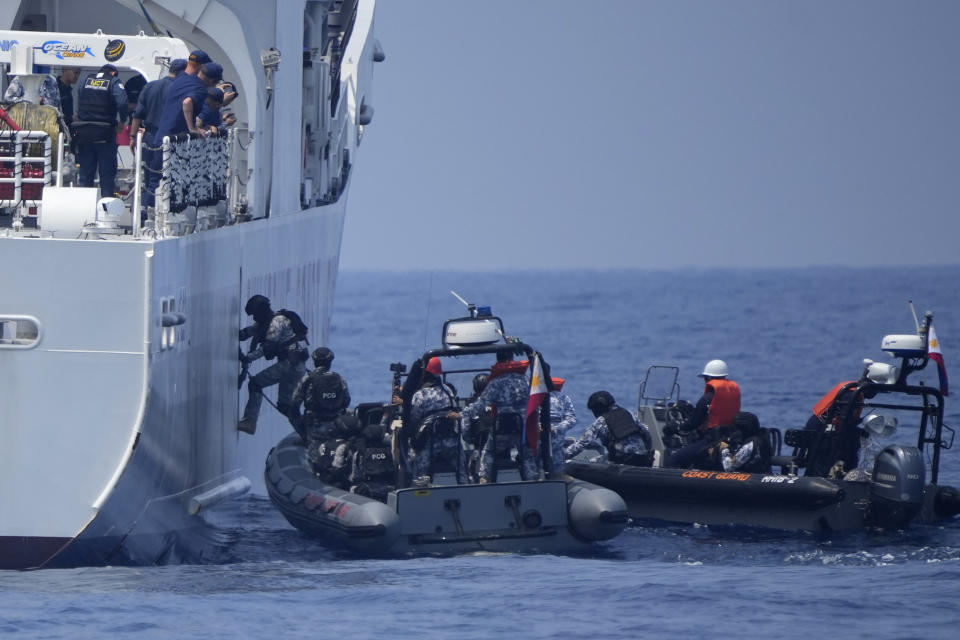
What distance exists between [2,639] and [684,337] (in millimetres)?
47817

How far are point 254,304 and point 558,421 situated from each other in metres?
3.03

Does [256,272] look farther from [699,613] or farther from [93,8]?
[699,613]

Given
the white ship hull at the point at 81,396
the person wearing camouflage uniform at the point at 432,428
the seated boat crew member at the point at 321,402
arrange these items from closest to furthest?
the white ship hull at the point at 81,396
the person wearing camouflage uniform at the point at 432,428
the seated boat crew member at the point at 321,402

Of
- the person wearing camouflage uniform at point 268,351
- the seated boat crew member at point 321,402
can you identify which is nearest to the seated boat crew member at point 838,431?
the seated boat crew member at point 321,402

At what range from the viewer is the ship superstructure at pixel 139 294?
12352 mm

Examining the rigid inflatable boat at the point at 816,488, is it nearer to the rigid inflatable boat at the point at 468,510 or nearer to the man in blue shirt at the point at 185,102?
the rigid inflatable boat at the point at 468,510

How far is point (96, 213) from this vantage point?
495 inches

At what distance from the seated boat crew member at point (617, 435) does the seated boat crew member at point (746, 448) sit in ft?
2.71

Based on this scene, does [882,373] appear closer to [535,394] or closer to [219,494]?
[535,394]

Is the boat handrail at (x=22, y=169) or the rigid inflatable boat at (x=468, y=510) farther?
the rigid inflatable boat at (x=468, y=510)

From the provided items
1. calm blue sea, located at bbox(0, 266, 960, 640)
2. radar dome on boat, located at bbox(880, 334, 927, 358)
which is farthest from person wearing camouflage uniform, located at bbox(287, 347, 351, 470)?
radar dome on boat, located at bbox(880, 334, 927, 358)

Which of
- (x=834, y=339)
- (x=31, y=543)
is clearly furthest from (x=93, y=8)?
(x=834, y=339)

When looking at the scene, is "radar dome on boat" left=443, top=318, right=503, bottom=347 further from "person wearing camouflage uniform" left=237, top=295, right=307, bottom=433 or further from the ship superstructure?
the ship superstructure

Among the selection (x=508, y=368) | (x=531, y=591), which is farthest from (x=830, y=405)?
(x=531, y=591)
